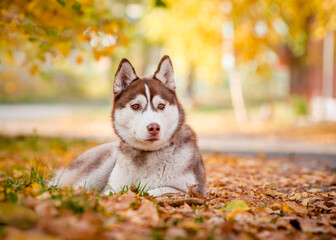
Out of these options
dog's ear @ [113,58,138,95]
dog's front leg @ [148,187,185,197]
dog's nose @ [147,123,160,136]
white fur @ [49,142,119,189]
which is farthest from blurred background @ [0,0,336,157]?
dog's front leg @ [148,187,185,197]

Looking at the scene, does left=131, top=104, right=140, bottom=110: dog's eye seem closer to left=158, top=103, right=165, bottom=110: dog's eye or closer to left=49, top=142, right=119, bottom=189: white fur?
left=158, top=103, right=165, bottom=110: dog's eye

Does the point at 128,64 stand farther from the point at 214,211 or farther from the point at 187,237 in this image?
the point at 187,237

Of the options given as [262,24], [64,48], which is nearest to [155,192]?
[64,48]

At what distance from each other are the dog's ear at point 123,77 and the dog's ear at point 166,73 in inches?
11.4

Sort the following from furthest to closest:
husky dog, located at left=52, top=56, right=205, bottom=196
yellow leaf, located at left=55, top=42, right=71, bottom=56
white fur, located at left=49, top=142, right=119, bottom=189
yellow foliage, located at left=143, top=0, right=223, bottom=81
Answer: yellow foliage, located at left=143, top=0, right=223, bottom=81 → yellow leaf, located at left=55, top=42, right=71, bottom=56 → white fur, located at left=49, top=142, right=119, bottom=189 → husky dog, located at left=52, top=56, right=205, bottom=196

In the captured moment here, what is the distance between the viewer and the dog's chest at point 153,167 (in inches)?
153

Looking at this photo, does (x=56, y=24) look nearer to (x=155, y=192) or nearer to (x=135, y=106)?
(x=135, y=106)

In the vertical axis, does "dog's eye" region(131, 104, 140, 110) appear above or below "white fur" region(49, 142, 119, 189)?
above

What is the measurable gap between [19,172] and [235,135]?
33.2ft

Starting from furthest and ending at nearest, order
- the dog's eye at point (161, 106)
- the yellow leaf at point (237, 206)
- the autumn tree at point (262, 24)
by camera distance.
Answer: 1. the autumn tree at point (262, 24)
2. the dog's eye at point (161, 106)
3. the yellow leaf at point (237, 206)

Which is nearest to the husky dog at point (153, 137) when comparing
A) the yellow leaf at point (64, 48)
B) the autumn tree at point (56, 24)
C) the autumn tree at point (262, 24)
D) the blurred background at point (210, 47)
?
the blurred background at point (210, 47)

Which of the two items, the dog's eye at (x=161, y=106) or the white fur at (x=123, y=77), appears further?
the white fur at (x=123, y=77)

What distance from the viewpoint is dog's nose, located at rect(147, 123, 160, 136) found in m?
3.66

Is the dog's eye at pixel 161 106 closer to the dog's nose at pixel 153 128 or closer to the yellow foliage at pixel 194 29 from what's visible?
the dog's nose at pixel 153 128
